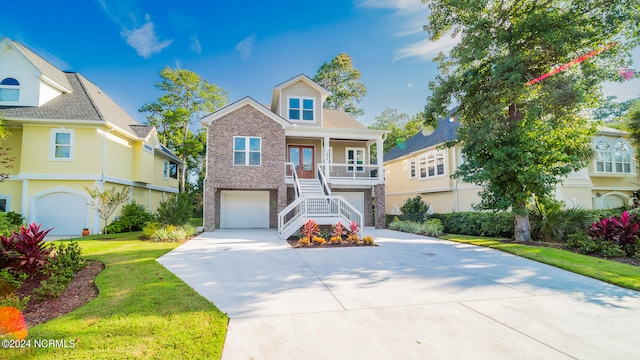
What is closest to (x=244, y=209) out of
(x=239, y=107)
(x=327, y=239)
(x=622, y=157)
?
(x=239, y=107)

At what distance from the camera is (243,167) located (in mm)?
15688

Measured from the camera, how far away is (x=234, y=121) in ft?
51.9

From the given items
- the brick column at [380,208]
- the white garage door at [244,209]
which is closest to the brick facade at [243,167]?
the white garage door at [244,209]

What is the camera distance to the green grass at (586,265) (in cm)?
Answer: 623

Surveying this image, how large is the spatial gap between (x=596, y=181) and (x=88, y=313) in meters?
26.3

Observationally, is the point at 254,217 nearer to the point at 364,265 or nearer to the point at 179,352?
the point at 364,265

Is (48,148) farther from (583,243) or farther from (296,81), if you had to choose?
(583,243)

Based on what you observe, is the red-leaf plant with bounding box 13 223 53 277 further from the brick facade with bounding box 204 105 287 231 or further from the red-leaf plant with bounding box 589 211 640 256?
the red-leaf plant with bounding box 589 211 640 256

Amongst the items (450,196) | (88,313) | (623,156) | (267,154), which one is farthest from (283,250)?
(623,156)

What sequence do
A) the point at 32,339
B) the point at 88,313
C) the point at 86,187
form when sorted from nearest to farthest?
1. the point at 32,339
2. the point at 88,313
3. the point at 86,187

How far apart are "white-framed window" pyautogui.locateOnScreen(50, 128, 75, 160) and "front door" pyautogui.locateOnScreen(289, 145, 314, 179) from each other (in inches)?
444

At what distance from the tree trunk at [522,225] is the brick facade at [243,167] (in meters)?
10.9

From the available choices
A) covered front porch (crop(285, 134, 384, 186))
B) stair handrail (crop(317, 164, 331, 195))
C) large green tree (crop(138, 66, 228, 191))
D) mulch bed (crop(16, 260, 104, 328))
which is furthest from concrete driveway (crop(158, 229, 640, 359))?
large green tree (crop(138, 66, 228, 191))

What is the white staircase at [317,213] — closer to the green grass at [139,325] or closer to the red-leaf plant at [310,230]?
the red-leaf plant at [310,230]
